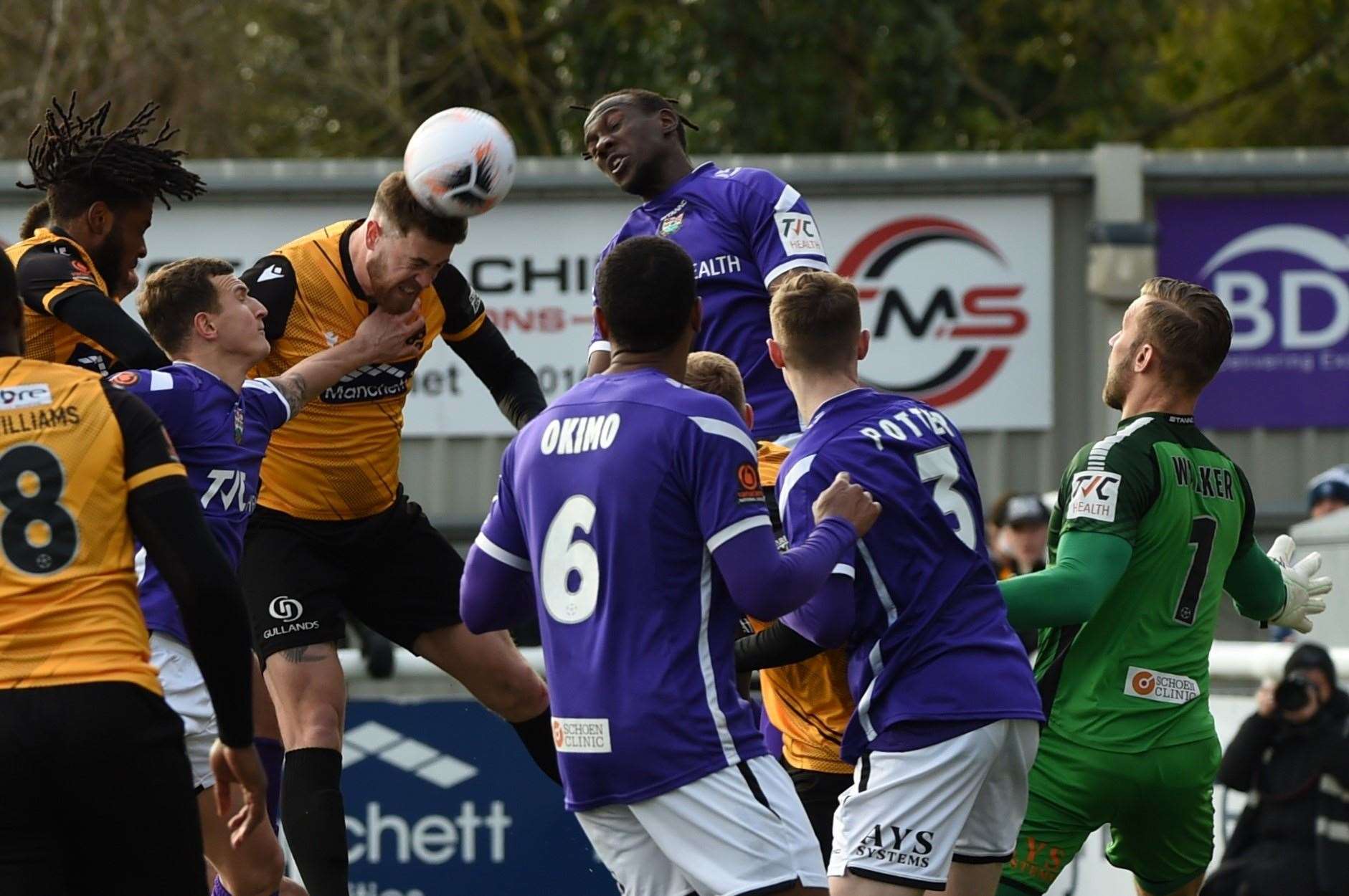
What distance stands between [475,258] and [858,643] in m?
9.33

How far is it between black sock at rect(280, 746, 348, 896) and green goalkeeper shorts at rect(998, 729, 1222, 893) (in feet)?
6.40

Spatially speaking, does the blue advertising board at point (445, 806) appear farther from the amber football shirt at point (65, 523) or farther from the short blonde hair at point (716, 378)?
the amber football shirt at point (65, 523)

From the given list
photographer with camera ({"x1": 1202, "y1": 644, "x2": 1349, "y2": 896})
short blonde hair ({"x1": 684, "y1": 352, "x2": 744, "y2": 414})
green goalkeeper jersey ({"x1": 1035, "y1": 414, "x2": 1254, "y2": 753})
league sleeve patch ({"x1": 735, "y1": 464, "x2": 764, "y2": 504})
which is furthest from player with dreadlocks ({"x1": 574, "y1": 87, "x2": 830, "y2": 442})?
photographer with camera ({"x1": 1202, "y1": 644, "x2": 1349, "y2": 896})

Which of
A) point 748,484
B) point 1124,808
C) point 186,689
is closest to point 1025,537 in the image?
point 1124,808

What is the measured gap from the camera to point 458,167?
5625 mm

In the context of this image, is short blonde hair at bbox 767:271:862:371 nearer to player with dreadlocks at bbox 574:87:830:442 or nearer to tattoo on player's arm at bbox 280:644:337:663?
player with dreadlocks at bbox 574:87:830:442

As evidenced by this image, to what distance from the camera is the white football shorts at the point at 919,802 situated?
15.5 ft

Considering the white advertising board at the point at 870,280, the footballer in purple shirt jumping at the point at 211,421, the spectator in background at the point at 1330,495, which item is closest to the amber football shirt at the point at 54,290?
the footballer in purple shirt jumping at the point at 211,421

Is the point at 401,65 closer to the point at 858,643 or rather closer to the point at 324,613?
the point at 324,613

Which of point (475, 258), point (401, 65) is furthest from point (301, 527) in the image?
point (401, 65)

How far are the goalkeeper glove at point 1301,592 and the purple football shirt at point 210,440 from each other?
116 inches

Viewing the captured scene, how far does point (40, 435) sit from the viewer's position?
152 inches

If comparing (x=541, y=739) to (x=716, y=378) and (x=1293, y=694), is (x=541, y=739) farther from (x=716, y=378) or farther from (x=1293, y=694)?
(x=1293, y=694)

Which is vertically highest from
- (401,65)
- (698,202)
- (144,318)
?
(401,65)
